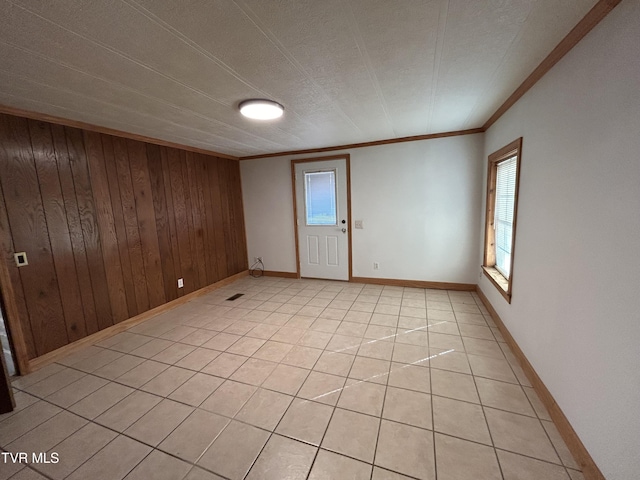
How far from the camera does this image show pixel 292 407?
5.84 ft

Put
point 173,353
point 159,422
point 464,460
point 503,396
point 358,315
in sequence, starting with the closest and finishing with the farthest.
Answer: point 464,460 → point 159,422 → point 503,396 → point 173,353 → point 358,315

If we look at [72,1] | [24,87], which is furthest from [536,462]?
[24,87]

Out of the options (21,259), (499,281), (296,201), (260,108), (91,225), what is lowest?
(499,281)

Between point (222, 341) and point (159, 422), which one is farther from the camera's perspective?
point (222, 341)

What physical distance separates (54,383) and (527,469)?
332 cm

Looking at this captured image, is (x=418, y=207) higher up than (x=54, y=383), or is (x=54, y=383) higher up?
(x=418, y=207)

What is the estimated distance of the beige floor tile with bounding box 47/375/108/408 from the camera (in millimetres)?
1914

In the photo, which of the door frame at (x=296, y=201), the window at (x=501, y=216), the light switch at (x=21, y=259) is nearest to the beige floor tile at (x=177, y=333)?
the light switch at (x=21, y=259)

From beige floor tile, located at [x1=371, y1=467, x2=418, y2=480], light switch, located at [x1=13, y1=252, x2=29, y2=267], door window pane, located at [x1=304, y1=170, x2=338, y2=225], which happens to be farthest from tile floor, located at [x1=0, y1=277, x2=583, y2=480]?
door window pane, located at [x1=304, y1=170, x2=338, y2=225]

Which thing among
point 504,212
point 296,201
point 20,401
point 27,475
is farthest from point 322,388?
point 296,201

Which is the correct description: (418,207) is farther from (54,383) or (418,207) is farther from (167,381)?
(54,383)

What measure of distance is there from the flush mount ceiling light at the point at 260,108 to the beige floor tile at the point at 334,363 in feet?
7.28

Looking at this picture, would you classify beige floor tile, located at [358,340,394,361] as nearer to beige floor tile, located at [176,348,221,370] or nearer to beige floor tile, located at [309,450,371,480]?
beige floor tile, located at [309,450,371,480]

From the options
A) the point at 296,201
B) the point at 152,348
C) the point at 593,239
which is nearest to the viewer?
the point at 593,239
